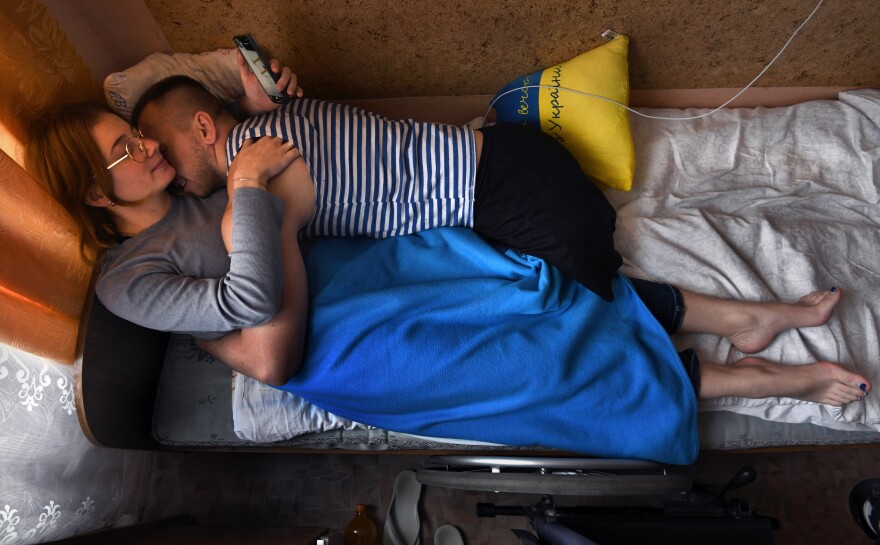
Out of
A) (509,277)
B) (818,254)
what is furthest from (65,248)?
(818,254)

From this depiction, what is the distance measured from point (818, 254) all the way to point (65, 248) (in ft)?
5.96

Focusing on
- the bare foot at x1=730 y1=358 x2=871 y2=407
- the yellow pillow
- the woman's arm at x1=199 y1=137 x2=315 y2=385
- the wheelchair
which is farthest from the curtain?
the bare foot at x1=730 y1=358 x2=871 y2=407

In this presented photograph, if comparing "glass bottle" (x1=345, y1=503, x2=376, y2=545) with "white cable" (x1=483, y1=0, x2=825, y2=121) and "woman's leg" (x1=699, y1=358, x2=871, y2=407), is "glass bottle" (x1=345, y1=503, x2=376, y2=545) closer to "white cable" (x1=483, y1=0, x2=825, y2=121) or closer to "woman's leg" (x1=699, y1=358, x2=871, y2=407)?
"woman's leg" (x1=699, y1=358, x2=871, y2=407)

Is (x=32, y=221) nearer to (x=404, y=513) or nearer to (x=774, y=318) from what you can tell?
(x=404, y=513)

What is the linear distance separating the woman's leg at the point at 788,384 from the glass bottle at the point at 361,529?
3.41 feet

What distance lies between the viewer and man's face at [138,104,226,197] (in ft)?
4.31

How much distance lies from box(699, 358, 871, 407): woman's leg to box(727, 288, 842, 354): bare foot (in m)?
0.09

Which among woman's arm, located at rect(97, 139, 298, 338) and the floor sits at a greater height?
woman's arm, located at rect(97, 139, 298, 338)

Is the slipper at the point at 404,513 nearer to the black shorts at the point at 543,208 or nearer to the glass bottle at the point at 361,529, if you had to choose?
the glass bottle at the point at 361,529

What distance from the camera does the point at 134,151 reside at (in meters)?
1.23

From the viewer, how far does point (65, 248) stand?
1.21 m

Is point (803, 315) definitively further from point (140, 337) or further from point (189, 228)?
point (140, 337)

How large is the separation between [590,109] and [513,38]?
0.99 feet

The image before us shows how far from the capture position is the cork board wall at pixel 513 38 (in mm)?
1522
